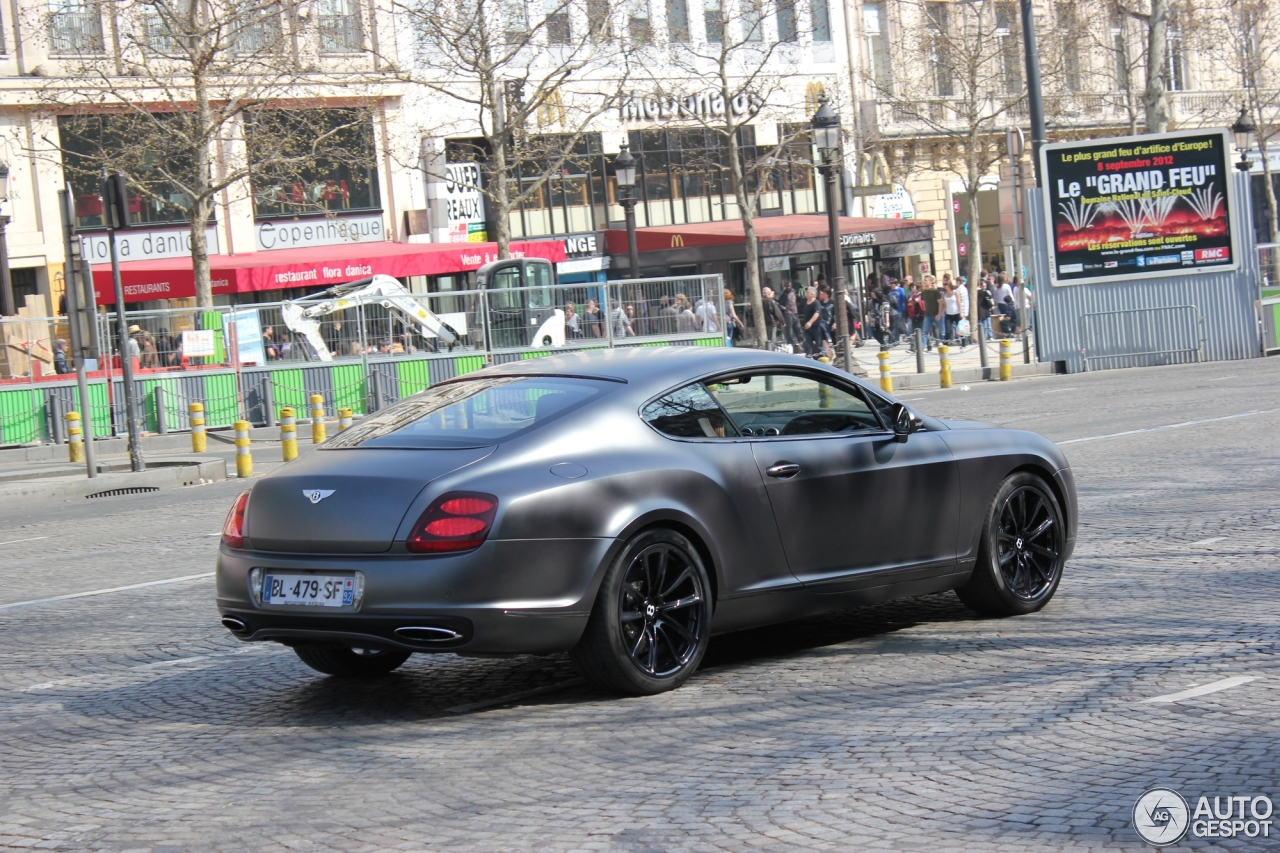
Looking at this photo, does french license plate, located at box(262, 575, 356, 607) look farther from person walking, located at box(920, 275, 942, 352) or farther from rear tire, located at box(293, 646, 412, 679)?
person walking, located at box(920, 275, 942, 352)

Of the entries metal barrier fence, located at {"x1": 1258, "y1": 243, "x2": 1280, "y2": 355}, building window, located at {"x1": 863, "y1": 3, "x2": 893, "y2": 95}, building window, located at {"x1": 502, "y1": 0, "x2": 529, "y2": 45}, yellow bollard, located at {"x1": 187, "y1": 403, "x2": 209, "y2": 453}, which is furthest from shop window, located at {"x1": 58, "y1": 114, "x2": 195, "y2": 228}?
building window, located at {"x1": 863, "y1": 3, "x2": 893, "y2": 95}

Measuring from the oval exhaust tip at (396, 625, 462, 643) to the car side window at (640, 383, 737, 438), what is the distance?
3.91 feet

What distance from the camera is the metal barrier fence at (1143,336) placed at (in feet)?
92.9

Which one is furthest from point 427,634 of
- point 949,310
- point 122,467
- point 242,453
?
point 949,310

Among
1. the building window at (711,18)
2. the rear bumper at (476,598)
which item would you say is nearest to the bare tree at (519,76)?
the building window at (711,18)

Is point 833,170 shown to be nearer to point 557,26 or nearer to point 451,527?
point 557,26

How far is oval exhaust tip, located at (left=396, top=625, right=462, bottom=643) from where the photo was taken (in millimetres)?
5500

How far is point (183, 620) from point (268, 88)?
25.0 metres

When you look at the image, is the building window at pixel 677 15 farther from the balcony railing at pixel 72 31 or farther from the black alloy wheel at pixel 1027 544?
the black alloy wheel at pixel 1027 544

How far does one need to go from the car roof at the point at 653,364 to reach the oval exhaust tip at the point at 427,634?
135 centimetres

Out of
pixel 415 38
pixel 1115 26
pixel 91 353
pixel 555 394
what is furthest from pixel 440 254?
pixel 555 394

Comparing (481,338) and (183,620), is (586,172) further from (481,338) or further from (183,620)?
(183,620)

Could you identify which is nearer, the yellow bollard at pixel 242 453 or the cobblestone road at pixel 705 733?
the cobblestone road at pixel 705 733

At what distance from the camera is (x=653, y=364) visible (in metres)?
6.50
